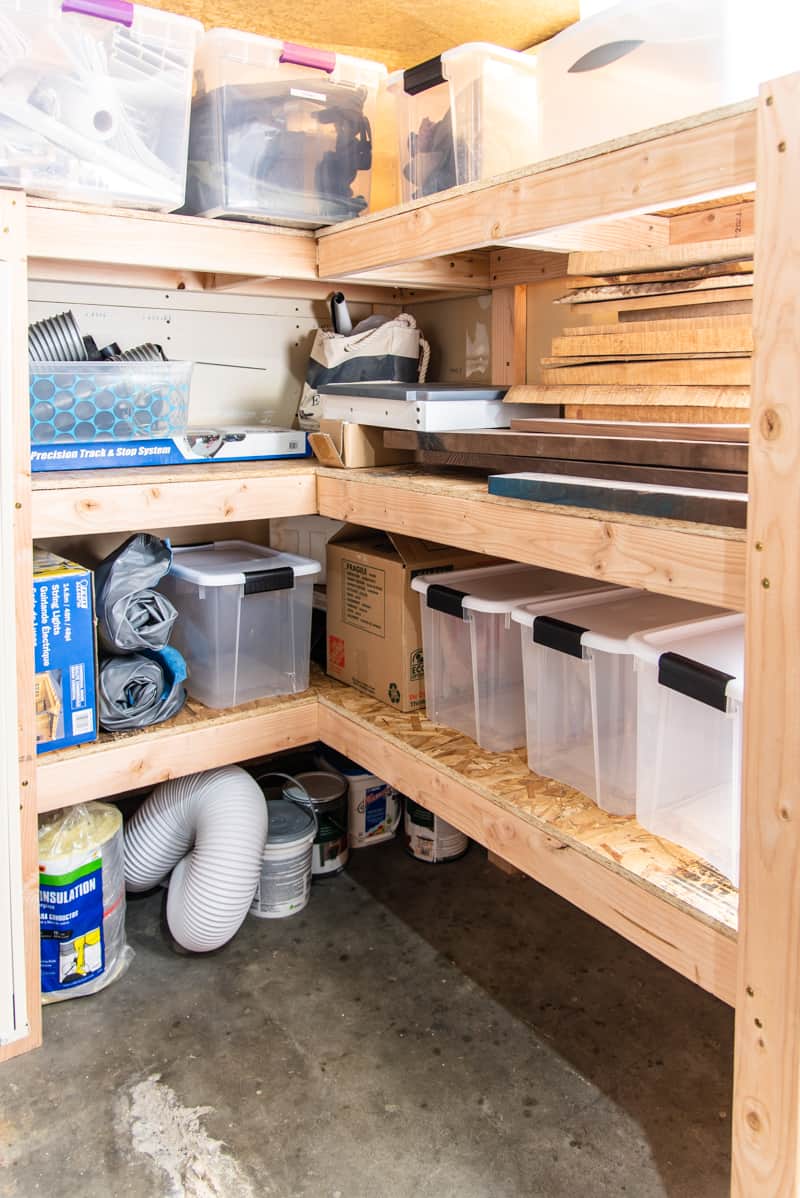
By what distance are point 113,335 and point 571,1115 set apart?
Result: 1902 millimetres

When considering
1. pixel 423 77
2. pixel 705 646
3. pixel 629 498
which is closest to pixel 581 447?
pixel 629 498

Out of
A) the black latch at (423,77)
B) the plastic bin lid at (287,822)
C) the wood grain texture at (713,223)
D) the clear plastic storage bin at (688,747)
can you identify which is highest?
the black latch at (423,77)

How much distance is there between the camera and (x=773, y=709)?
1093mm

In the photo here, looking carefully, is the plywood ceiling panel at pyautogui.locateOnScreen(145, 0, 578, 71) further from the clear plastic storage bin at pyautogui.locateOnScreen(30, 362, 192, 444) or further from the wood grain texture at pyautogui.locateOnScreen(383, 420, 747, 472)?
the wood grain texture at pyautogui.locateOnScreen(383, 420, 747, 472)

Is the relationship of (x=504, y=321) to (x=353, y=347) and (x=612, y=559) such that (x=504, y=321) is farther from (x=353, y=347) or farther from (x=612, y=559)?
(x=612, y=559)

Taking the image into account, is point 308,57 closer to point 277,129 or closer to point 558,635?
point 277,129

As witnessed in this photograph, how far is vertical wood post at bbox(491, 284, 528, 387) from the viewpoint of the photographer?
233cm

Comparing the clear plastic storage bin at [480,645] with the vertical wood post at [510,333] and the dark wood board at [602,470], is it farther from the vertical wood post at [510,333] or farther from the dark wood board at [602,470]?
the vertical wood post at [510,333]

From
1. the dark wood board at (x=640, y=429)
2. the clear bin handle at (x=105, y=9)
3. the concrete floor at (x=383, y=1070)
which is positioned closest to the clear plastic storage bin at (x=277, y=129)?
the clear bin handle at (x=105, y=9)

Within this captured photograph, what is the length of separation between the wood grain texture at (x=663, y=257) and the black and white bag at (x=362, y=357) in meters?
0.74

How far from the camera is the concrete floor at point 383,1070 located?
147cm

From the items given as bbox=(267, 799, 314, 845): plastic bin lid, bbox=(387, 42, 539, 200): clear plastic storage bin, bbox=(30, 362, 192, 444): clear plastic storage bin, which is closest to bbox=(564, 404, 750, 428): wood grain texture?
bbox=(387, 42, 539, 200): clear plastic storage bin

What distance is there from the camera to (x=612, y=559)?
131 centimetres

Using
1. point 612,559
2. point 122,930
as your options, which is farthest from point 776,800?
point 122,930
